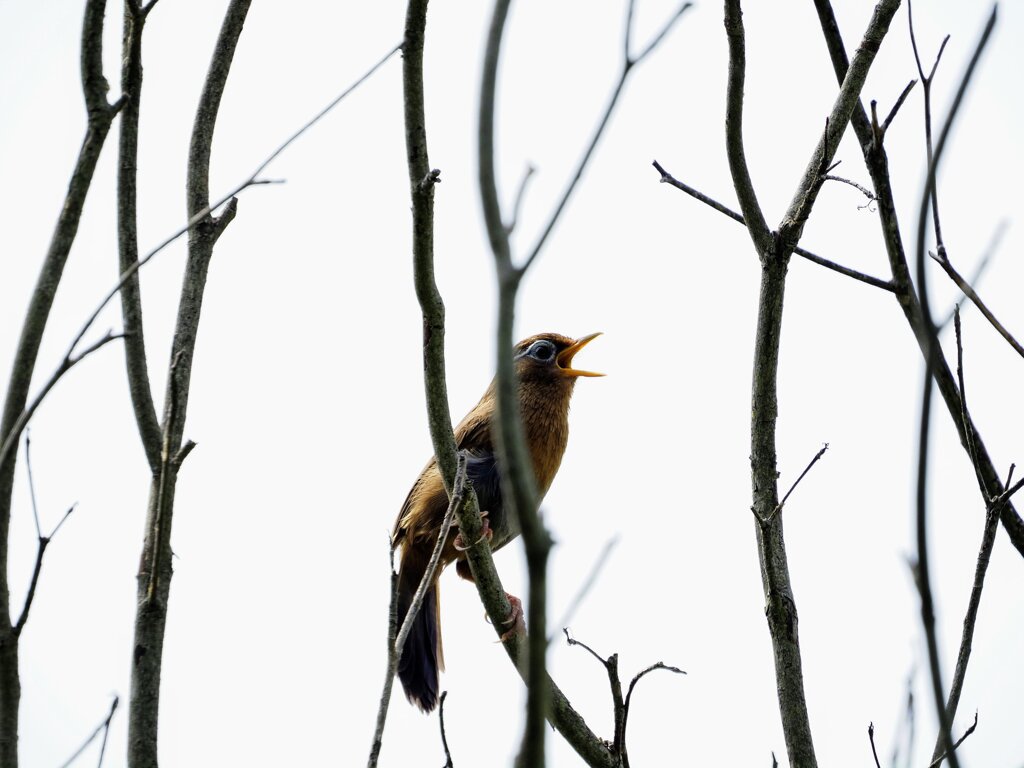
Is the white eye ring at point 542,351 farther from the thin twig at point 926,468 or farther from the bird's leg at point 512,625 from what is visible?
the thin twig at point 926,468

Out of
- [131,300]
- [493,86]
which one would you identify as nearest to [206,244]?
[131,300]

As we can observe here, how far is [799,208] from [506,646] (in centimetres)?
192

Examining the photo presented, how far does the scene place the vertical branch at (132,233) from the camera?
9.43 feet

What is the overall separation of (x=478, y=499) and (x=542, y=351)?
1736 mm

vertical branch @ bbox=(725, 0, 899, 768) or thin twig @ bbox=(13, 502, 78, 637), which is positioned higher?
vertical branch @ bbox=(725, 0, 899, 768)

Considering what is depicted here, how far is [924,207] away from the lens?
63.6 inches

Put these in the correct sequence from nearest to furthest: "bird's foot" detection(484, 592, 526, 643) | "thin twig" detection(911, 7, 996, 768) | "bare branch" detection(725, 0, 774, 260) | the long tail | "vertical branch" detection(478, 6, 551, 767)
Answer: "vertical branch" detection(478, 6, 551, 767), "thin twig" detection(911, 7, 996, 768), "bare branch" detection(725, 0, 774, 260), "bird's foot" detection(484, 592, 526, 643), the long tail

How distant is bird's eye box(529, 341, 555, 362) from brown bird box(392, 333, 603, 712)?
19cm

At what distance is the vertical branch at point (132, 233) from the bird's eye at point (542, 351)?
426 centimetres

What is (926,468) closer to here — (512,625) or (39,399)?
(39,399)

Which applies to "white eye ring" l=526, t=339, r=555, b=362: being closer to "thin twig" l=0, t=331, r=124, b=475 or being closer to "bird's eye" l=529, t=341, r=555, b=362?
"bird's eye" l=529, t=341, r=555, b=362

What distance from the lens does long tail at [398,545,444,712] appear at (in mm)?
6215

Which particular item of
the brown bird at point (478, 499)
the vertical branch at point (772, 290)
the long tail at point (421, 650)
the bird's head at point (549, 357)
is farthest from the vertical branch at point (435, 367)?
the bird's head at point (549, 357)

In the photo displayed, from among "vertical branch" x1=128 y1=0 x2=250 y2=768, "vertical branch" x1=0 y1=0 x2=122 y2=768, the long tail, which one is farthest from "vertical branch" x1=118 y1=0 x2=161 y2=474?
the long tail
